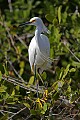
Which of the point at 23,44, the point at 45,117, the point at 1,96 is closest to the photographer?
the point at 45,117

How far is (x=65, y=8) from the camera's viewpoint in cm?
412

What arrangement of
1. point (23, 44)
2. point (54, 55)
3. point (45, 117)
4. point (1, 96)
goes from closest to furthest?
point (45, 117), point (1, 96), point (54, 55), point (23, 44)

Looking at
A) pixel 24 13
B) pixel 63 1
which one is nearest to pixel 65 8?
pixel 63 1

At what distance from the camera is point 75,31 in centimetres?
349

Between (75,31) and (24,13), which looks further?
(24,13)

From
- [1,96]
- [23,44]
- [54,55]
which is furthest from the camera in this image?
[23,44]

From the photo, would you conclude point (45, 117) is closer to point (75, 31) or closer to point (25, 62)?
point (75, 31)

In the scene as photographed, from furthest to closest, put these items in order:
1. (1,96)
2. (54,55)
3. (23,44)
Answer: (23,44) < (54,55) < (1,96)

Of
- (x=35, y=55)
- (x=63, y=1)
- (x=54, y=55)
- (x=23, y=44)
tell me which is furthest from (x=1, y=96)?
(x=63, y=1)

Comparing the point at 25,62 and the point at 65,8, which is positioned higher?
the point at 65,8

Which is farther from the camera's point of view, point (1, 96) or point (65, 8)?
point (65, 8)

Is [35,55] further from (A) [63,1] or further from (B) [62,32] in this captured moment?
(A) [63,1]

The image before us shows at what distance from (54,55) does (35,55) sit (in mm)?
623

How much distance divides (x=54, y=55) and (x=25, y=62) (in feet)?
2.40
